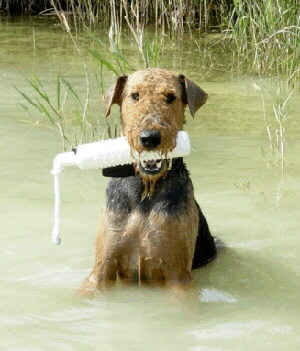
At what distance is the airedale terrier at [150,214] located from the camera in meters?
4.70

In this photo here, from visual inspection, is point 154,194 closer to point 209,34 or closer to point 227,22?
point 227,22

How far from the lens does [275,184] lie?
6.91 meters

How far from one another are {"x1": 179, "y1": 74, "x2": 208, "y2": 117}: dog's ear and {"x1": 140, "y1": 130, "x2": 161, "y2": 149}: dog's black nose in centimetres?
54

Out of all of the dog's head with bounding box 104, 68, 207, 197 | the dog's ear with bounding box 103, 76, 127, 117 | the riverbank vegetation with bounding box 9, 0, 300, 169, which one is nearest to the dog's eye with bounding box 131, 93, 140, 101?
the dog's head with bounding box 104, 68, 207, 197

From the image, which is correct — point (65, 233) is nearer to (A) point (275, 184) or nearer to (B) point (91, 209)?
(B) point (91, 209)

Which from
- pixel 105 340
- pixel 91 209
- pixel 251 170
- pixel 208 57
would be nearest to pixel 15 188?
pixel 91 209

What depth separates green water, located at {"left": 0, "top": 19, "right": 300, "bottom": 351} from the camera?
4.50 m

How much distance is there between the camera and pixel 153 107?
4.54 m

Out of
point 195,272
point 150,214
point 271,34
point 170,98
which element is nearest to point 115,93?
point 170,98

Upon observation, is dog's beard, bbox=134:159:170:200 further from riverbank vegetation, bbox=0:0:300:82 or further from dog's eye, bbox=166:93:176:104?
riverbank vegetation, bbox=0:0:300:82

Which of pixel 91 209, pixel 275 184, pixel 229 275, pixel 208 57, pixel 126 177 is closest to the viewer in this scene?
pixel 126 177

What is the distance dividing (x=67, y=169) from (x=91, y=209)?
962 millimetres

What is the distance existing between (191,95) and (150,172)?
1.75 ft

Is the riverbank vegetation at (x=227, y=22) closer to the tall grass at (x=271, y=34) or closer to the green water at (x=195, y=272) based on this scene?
the tall grass at (x=271, y=34)
